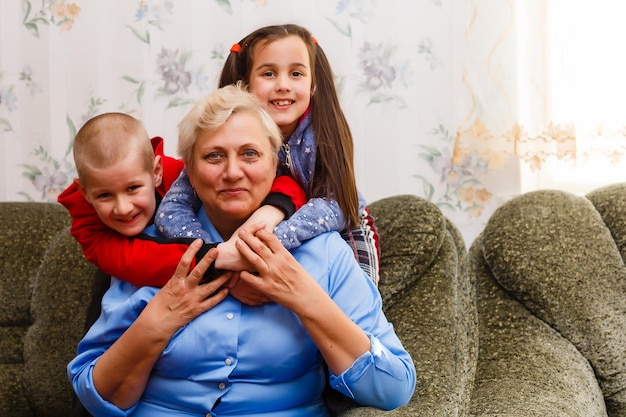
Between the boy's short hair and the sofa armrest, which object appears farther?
the sofa armrest

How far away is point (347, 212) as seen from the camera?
5.98 feet

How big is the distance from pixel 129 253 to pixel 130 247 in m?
0.02

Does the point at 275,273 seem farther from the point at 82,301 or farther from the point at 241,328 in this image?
the point at 82,301

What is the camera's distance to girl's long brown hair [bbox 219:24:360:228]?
185cm

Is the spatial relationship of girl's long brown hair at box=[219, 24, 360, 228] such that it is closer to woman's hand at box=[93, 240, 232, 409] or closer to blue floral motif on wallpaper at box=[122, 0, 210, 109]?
woman's hand at box=[93, 240, 232, 409]

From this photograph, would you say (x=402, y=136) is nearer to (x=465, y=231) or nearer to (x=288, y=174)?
(x=465, y=231)

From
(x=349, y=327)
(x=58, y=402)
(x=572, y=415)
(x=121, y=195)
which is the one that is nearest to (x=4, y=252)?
(x=58, y=402)

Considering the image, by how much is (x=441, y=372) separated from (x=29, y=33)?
71.3 inches

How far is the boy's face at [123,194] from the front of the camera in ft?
5.54

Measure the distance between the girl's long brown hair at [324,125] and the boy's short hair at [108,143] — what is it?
1.22 ft

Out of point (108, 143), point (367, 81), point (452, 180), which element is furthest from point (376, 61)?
point (108, 143)

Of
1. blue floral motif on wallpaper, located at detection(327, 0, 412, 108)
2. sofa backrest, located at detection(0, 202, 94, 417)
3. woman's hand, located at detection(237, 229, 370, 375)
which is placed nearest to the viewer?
woman's hand, located at detection(237, 229, 370, 375)

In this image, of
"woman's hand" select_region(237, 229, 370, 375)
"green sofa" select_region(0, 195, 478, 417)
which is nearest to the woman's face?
"woman's hand" select_region(237, 229, 370, 375)

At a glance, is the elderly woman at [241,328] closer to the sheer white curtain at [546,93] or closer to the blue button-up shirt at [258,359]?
the blue button-up shirt at [258,359]
